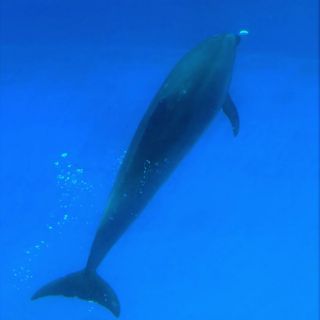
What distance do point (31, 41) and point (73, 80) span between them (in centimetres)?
189

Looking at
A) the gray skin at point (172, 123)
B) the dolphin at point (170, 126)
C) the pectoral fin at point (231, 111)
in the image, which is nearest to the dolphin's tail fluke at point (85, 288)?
the dolphin at point (170, 126)

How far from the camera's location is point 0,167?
1712 cm

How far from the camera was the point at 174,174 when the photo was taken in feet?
62.3

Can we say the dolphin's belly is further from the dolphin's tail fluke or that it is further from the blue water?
the blue water

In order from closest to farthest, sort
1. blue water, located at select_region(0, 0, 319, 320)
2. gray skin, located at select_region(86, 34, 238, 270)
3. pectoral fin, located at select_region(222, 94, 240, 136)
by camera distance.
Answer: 1. gray skin, located at select_region(86, 34, 238, 270)
2. pectoral fin, located at select_region(222, 94, 240, 136)
3. blue water, located at select_region(0, 0, 319, 320)

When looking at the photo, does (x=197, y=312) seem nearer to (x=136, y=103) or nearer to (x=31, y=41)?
(x=136, y=103)

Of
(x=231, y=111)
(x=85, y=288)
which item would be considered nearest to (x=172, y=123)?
(x=231, y=111)

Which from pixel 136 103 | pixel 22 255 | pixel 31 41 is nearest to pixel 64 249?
pixel 22 255

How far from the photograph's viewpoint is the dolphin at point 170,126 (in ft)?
23.3

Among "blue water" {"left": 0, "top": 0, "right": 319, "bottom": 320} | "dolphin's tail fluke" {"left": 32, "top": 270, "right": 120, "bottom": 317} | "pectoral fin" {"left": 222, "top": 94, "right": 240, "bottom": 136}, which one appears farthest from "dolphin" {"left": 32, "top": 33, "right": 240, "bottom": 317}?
"blue water" {"left": 0, "top": 0, "right": 319, "bottom": 320}

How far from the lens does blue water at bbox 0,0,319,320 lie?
15.9m

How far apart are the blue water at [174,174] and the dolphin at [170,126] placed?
300 inches

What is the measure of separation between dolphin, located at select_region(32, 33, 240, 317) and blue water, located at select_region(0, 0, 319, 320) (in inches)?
300

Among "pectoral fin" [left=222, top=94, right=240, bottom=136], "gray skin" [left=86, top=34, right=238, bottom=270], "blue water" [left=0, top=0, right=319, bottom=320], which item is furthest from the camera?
"blue water" [left=0, top=0, right=319, bottom=320]
